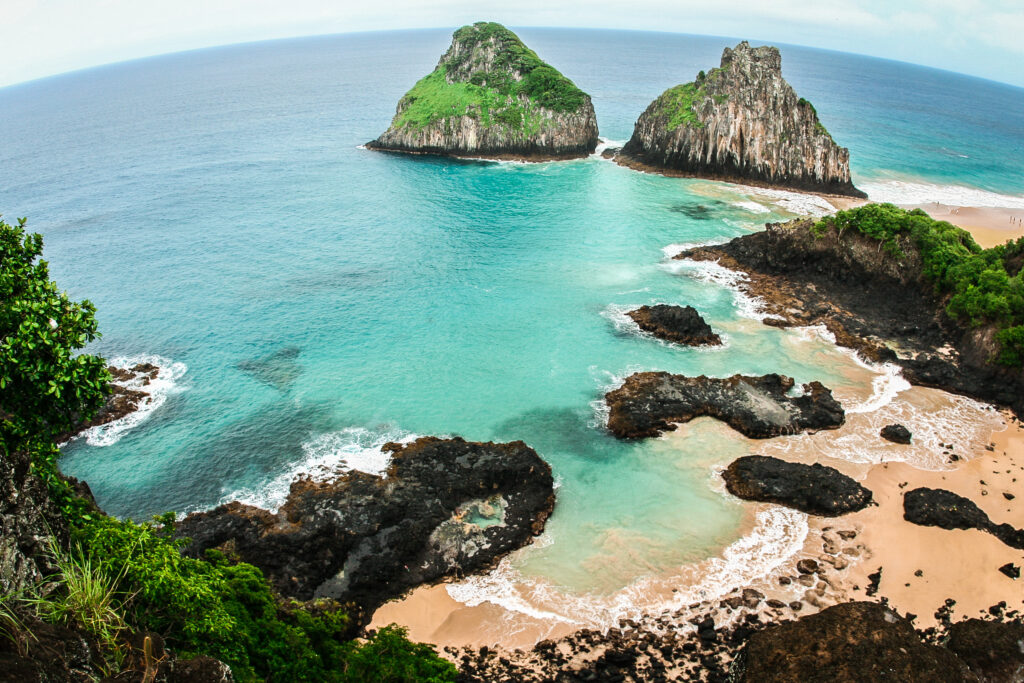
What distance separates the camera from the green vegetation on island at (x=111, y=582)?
13.1m

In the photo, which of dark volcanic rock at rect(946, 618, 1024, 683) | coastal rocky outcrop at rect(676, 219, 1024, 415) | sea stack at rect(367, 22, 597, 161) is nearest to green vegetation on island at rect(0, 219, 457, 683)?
dark volcanic rock at rect(946, 618, 1024, 683)

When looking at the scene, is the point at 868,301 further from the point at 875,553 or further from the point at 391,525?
the point at 391,525

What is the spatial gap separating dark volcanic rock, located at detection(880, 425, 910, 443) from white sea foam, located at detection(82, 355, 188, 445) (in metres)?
46.3

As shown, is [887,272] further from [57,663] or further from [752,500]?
[57,663]

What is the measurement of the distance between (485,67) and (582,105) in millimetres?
20134

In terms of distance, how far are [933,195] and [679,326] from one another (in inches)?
2635

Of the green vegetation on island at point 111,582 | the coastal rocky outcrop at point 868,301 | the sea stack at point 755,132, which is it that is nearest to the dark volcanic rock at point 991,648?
the green vegetation on island at point 111,582

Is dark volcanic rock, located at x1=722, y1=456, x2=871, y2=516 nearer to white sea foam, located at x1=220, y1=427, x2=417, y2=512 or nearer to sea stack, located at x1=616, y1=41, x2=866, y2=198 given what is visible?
white sea foam, located at x1=220, y1=427, x2=417, y2=512

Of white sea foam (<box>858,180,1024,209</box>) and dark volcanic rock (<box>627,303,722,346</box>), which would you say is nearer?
dark volcanic rock (<box>627,303,722,346</box>)

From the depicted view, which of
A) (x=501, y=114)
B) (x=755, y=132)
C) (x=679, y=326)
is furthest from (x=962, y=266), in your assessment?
(x=501, y=114)

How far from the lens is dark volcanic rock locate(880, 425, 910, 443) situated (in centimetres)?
3453

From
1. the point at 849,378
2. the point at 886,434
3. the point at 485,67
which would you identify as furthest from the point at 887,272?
the point at 485,67

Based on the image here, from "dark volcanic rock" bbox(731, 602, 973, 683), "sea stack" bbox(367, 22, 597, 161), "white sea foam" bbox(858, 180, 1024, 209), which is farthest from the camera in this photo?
"sea stack" bbox(367, 22, 597, 161)

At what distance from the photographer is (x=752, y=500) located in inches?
1204
